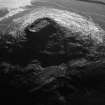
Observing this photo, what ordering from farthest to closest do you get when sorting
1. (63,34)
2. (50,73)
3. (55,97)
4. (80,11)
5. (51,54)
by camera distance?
(80,11), (63,34), (51,54), (50,73), (55,97)

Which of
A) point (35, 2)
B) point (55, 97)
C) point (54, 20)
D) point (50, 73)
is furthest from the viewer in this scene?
point (35, 2)

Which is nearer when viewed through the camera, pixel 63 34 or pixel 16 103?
pixel 16 103

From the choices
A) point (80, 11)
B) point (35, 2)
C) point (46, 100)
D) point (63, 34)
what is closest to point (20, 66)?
point (46, 100)

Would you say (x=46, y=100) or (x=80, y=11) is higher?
(x=80, y=11)

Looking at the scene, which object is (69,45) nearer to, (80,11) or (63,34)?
(63,34)

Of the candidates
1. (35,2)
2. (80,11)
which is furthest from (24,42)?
(35,2)

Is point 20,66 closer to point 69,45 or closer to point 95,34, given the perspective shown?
point 69,45

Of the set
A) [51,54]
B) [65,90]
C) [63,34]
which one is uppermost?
[63,34]
